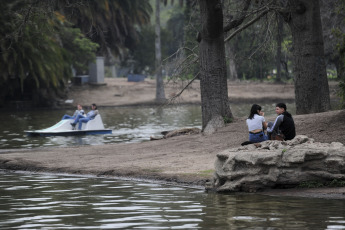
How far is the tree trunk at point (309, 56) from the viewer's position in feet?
69.2

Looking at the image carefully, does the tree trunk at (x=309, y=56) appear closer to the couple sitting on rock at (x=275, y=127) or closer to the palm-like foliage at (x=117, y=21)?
the couple sitting on rock at (x=275, y=127)

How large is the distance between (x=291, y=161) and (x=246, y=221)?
258 cm

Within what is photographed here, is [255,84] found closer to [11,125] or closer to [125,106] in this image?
[125,106]

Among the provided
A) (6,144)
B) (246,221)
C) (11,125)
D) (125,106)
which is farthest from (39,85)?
(246,221)

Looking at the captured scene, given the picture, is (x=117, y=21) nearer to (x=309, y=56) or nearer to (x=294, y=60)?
(x=294, y=60)

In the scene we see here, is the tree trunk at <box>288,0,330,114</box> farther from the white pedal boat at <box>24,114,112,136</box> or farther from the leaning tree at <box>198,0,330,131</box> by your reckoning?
the white pedal boat at <box>24,114,112,136</box>

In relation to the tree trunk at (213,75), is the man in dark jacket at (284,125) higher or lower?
lower

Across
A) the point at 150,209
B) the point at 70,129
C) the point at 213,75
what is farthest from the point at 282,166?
the point at 70,129

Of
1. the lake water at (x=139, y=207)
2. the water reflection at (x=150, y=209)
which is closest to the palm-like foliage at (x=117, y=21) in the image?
the lake water at (x=139, y=207)

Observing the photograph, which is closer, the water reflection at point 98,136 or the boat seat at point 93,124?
the water reflection at point 98,136

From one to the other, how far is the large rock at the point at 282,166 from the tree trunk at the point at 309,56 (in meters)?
8.50

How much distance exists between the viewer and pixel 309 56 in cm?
2125

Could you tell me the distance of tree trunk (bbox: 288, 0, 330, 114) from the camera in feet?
69.2

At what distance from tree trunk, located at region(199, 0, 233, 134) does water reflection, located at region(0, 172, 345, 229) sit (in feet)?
26.0
